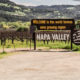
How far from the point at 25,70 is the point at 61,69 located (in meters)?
2.29

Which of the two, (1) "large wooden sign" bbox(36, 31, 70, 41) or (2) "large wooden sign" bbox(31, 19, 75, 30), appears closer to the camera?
(2) "large wooden sign" bbox(31, 19, 75, 30)

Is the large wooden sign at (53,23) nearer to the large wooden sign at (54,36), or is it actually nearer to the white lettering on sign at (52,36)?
the large wooden sign at (54,36)

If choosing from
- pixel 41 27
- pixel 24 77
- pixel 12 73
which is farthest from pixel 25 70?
pixel 41 27

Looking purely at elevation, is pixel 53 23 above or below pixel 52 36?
above

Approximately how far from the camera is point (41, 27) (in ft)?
114

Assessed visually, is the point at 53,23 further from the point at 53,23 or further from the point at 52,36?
the point at 52,36

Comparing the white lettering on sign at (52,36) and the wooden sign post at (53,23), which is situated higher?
the wooden sign post at (53,23)

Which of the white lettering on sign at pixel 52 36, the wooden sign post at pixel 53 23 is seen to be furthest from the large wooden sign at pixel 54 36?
the wooden sign post at pixel 53 23

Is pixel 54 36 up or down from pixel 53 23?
down

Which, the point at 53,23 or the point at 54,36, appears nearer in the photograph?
the point at 53,23

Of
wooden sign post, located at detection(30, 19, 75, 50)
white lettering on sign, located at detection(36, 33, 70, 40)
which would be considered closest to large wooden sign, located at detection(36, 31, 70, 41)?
white lettering on sign, located at detection(36, 33, 70, 40)

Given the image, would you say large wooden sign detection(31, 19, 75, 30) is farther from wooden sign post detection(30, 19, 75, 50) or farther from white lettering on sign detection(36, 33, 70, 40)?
white lettering on sign detection(36, 33, 70, 40)

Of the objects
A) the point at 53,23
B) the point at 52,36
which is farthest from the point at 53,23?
the point at 52,36

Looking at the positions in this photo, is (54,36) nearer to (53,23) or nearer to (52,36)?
(52,36)
